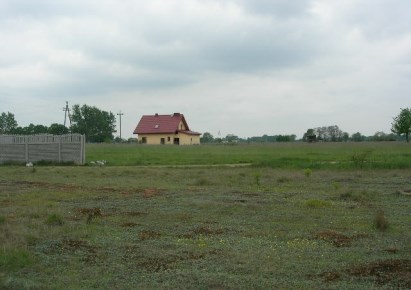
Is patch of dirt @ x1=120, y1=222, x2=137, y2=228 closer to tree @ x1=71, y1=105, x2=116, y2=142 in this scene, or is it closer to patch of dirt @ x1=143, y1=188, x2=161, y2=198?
patch of dirt @ x1=143, y1=188, x2=161, y2=198

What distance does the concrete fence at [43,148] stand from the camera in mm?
31438

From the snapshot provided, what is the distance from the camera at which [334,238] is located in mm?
9297

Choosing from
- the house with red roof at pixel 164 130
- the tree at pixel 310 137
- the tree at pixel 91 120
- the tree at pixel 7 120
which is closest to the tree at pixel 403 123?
the tree at pixel 310 137

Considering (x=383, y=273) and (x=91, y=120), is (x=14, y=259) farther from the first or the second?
(x=91, y=120)

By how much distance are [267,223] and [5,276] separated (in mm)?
5886

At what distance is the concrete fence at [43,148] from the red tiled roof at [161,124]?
142 feet

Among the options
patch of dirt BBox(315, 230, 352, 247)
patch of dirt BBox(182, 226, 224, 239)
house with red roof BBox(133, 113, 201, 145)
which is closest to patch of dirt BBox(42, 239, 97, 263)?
patch of dirt BBox(182, 226, 224, 239)

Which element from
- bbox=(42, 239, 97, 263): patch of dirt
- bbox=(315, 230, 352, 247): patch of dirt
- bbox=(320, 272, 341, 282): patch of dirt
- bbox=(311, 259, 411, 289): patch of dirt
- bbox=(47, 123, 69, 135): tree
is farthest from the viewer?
bbox=(47, 123, 69, 135): tree

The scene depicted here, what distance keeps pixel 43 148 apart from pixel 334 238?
2644 cm

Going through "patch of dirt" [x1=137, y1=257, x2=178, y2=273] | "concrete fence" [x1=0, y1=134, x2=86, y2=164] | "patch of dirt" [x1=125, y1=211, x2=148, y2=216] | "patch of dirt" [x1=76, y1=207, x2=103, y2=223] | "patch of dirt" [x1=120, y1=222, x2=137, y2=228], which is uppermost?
"concrete fence" [x1=0, y1=134, x2=86, y2=164]

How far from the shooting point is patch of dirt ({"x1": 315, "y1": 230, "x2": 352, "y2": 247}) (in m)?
8.84

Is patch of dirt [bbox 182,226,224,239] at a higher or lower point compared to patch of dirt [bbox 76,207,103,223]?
lower

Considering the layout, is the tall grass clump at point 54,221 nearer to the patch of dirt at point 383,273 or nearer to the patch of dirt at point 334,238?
the patch of dirt at point 334,238

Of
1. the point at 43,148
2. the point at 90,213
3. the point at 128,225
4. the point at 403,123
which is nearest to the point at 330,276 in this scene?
the point at 128,225
